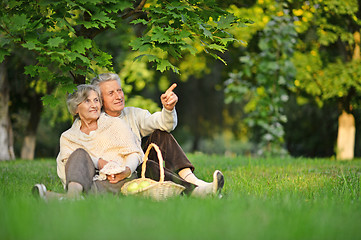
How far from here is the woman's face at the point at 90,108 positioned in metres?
5.00

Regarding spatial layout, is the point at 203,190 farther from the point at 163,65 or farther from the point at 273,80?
the point at 273,80

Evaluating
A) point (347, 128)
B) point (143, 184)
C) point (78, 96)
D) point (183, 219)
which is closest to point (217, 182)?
point (143, 184)

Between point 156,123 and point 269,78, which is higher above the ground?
point 269,78

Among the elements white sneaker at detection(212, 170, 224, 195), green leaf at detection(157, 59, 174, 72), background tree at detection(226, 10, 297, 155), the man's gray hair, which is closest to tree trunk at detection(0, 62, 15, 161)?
background tree at detection(226, 10, 297, 155)

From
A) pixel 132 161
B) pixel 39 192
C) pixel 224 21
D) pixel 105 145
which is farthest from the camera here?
pixel 224 21

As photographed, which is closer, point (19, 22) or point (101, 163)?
point (19, 22)

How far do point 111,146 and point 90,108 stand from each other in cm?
47

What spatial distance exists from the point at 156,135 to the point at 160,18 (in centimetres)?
121

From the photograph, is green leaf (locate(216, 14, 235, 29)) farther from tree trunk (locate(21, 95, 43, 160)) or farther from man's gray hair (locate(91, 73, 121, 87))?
tree trunk (locate(21, 95, 43, 160))

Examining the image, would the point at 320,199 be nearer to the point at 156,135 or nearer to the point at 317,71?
the point at 156,135

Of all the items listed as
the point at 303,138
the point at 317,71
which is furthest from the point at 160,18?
the point at 303,138

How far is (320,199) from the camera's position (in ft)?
14.2

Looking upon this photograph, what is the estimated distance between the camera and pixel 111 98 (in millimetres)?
5301

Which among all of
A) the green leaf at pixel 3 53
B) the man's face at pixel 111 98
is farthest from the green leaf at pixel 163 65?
the green leaf at pixel 3 53
